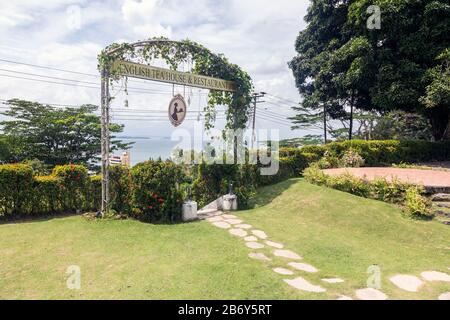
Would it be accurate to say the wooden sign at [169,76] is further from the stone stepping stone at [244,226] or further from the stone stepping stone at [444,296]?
the stone stepping stone at [444,296]

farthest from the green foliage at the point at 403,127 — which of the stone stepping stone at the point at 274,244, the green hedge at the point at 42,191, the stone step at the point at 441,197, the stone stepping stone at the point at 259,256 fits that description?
the green hedge at the point at 42,191

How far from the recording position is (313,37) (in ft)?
74.4

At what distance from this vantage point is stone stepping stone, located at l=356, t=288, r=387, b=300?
4156mm

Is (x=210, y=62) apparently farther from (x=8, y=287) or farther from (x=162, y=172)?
(x=8, y=287)

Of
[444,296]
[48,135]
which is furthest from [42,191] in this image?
[48,135]

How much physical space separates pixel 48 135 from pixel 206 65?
20439mm

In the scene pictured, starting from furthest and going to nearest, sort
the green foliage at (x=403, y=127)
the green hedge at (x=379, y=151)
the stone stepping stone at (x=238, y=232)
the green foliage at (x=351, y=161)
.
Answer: the green foliage at (x=403, y=127)
the green foliage at (x=351, y=161)
the green hedge at (x=379, y=151)
the stone stepping stone at (x=238, y=232)

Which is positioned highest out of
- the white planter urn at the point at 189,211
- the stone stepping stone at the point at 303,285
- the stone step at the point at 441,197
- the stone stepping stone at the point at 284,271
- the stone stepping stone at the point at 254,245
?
the stone step at the point at 441,197

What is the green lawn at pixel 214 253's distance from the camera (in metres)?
4.33

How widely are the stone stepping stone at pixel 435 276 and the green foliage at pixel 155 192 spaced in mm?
5758

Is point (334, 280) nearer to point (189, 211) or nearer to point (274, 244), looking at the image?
point (274, 244)

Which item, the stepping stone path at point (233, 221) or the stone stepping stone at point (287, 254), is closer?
the stone stepping stone at point (287, 254)

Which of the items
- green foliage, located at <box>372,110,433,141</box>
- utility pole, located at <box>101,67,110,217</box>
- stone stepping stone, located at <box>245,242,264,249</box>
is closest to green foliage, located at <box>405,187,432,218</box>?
stone stepping stone, located at <box>245,242,264,249</box>
